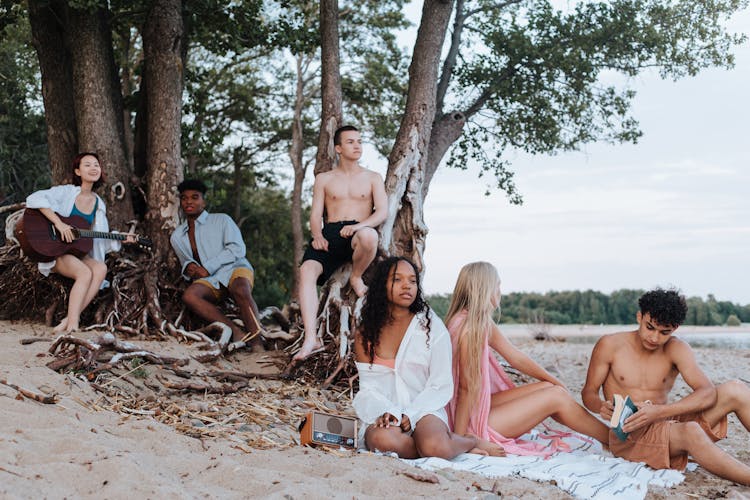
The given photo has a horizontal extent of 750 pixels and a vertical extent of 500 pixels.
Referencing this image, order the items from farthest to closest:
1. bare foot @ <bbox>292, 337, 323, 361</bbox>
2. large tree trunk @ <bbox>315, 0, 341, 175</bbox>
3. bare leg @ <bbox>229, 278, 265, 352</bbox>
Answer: large tree trunk @ <bbox>315, 0, 341, 175</bbox>
bare leg @ <bbox>229, 278, 265, 352</bbox>
bare foot @ <bbox>292, 337, 323, 361</bbox>

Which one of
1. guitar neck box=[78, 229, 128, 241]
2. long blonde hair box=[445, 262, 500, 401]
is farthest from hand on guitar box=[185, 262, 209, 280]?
long blonde hair box=[445, 262, 500, 401]

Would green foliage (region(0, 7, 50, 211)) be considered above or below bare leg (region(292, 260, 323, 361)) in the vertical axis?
above

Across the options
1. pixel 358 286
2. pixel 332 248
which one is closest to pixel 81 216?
pixel 332 248

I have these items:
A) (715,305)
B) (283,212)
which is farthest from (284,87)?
(715,305)

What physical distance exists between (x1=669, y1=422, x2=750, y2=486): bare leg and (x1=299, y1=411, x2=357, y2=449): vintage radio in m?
1.89

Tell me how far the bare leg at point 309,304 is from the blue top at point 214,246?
4.23ft

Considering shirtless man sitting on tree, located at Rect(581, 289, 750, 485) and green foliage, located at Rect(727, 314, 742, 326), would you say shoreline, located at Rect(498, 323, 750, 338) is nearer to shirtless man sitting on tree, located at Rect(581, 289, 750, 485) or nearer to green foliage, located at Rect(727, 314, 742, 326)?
green foliage, located at Rect(727, 314, 742, 326)

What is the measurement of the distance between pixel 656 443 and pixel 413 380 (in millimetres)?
1484

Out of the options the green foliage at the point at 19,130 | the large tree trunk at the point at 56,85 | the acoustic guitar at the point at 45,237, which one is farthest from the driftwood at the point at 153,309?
the green foliage at the point at 19,130

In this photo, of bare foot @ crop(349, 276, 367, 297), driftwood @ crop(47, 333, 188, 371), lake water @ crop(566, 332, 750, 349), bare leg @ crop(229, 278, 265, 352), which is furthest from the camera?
lake water @ crop(566, 332, 750, 349)

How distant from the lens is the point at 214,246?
27.3 ft

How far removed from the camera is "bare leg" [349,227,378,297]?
23.0 feet

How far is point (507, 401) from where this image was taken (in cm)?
494

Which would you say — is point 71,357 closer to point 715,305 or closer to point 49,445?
point 49,445
